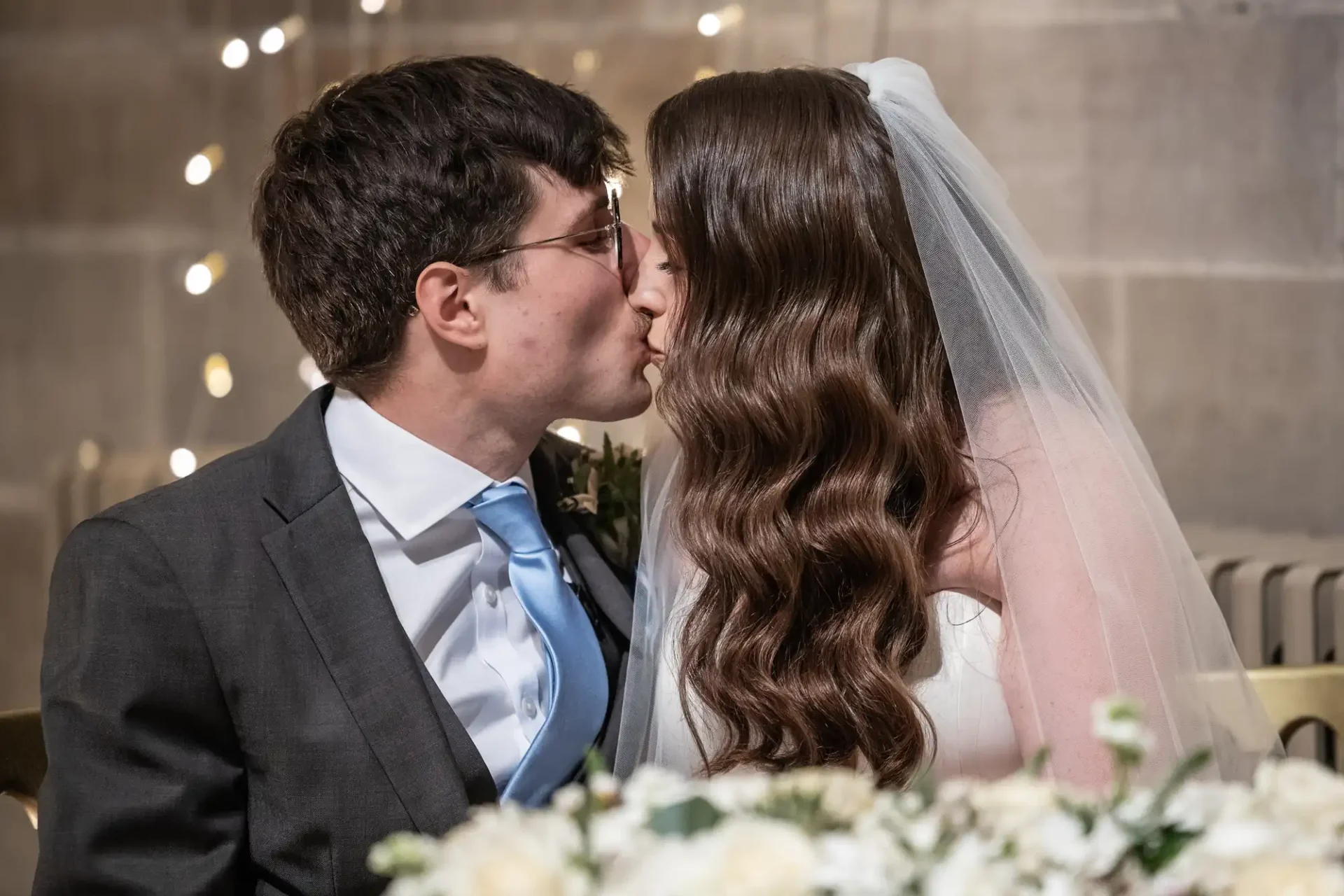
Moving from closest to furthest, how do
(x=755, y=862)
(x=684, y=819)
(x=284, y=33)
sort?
(x=755, y=862)
(x=684, y=819)
(x=284, y=33)

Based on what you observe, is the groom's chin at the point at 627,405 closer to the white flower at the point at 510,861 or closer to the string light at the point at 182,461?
the white flower at the point at 510,861

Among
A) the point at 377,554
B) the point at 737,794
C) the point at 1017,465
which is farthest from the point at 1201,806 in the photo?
the point at 377,554

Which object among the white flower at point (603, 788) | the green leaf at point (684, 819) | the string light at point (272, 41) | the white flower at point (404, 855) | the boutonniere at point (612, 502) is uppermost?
the string light at point (272, 41)

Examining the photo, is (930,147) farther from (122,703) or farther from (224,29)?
(224,29)

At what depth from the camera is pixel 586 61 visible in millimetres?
3381

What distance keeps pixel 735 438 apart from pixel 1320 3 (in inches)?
84.1

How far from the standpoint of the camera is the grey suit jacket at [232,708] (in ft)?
5.12

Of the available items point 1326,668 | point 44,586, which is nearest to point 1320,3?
point 1326,668

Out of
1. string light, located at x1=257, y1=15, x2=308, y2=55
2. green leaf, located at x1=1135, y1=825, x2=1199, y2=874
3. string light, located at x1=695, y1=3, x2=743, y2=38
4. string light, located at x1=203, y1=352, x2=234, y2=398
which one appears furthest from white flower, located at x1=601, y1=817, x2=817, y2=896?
string light, located at x1=257, y1=15, x2=308, y2=55

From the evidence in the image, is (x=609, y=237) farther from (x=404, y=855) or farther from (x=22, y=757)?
(x=404, y=855)

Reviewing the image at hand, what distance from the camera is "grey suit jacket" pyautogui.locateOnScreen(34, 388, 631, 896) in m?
1.56

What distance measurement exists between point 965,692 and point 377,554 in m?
0.84

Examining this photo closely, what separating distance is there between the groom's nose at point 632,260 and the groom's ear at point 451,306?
9.7 inches

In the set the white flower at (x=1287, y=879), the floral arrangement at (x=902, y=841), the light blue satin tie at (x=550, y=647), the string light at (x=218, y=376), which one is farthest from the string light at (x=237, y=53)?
the white flower at (x=1287, y=879)
